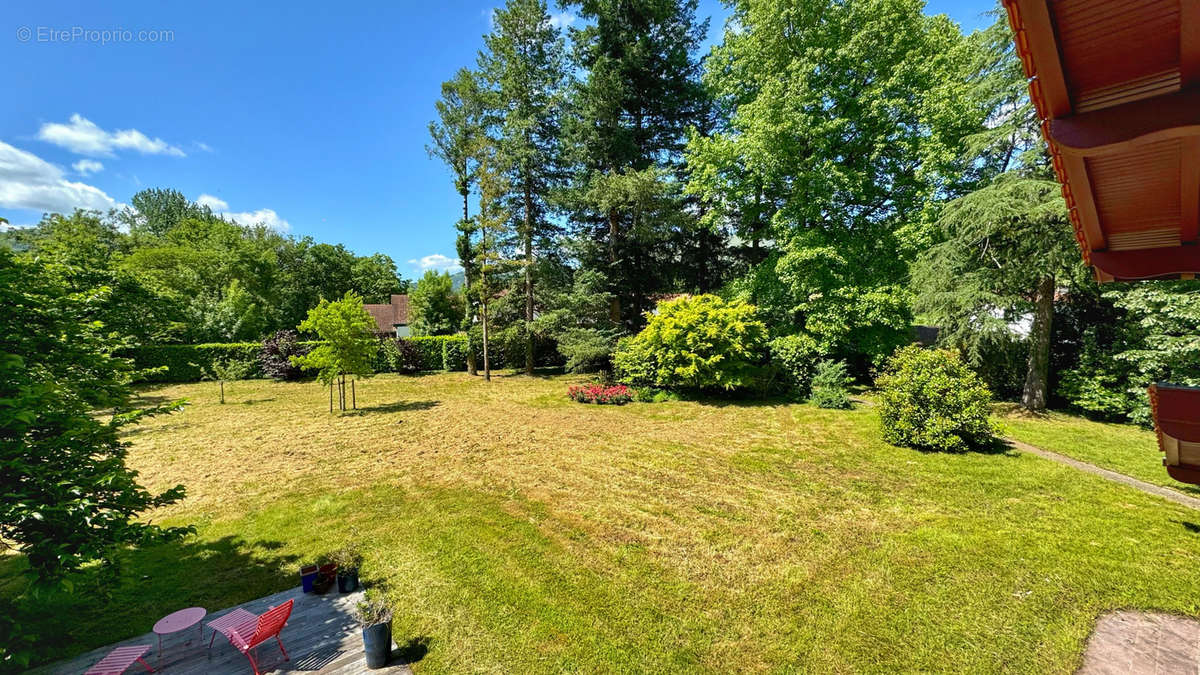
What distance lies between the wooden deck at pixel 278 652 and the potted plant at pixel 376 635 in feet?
0.38

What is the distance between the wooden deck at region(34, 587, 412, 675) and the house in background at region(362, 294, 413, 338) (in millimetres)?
36426

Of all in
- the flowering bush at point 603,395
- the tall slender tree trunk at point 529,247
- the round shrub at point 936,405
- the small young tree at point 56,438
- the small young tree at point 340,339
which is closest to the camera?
the small young tree at point 56,438

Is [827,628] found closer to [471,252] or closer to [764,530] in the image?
[764,530]

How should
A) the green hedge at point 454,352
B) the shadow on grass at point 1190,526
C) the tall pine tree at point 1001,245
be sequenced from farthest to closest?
the green hedge at point 454,352 < the tall pine tree at point 1001,245 < the shadow on grass at point 1190,526

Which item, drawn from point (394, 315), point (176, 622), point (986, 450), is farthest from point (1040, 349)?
point (394, 315)

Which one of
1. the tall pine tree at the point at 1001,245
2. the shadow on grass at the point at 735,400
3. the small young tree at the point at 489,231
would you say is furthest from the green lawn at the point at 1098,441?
the small young tree at the point at 489,231

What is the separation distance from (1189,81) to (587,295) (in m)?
16.7

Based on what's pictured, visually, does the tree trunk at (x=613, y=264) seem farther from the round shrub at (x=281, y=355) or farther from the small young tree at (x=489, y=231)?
the round shrub at (x=281, y=355)

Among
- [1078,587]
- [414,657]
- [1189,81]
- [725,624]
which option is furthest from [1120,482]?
[414,657]

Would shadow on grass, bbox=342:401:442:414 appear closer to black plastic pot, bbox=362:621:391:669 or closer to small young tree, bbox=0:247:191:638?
small young tree, bbox=0:247:191:638

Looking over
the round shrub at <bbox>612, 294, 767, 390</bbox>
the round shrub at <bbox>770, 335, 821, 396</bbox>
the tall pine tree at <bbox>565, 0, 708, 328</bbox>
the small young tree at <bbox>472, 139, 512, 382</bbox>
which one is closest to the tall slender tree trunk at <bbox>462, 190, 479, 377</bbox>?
the small young tree at <bbox>472, 139, 512, 382</bbox>

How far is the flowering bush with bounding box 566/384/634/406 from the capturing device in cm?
1512

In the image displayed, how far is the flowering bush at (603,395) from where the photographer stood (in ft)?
49.6

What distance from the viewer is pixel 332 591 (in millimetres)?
4984
